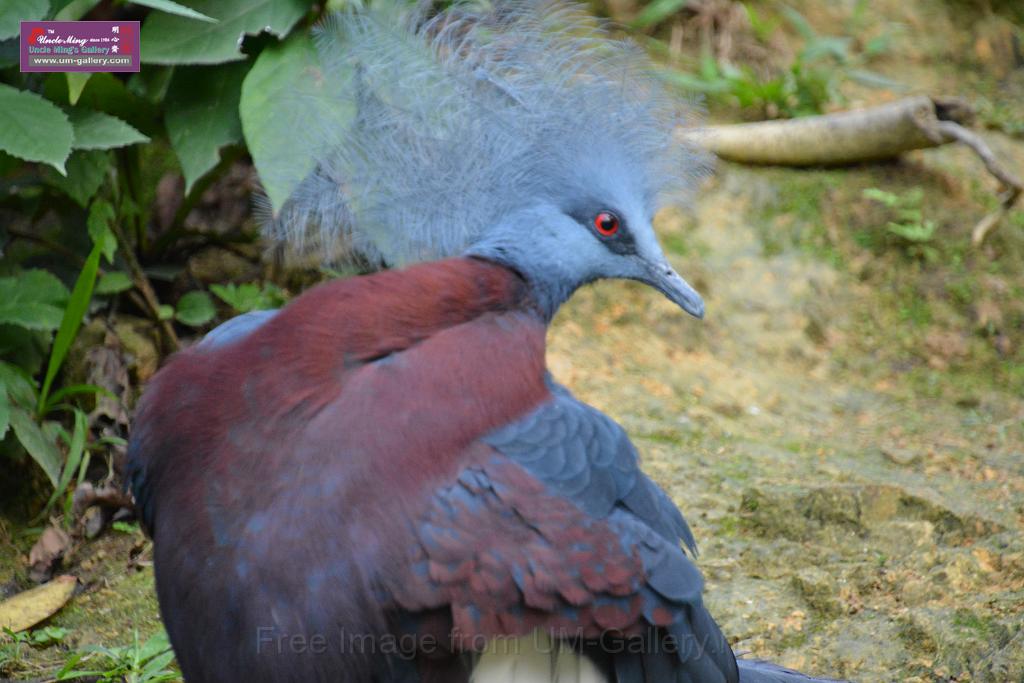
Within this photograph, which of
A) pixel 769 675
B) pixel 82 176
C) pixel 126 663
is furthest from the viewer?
pixel 82 176

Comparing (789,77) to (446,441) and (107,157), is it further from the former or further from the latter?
(446,441)

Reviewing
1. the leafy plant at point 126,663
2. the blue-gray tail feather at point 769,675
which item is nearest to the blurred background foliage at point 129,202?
the leafy plant at point 126,663

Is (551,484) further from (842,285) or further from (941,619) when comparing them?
(842,285)

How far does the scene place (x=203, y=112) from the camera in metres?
3.65

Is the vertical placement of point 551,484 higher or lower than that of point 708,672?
higher

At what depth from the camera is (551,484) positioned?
2.06 metres

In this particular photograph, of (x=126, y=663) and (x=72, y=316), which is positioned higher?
(x=72, y=316)

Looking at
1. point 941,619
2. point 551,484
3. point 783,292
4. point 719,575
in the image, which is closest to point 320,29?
point 551,484

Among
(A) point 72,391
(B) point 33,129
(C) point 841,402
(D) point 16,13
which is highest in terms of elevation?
(D) point 16,13

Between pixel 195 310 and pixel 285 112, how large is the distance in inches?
37.2

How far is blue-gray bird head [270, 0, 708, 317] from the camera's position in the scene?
2.40 m

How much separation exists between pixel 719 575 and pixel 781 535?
0.28m

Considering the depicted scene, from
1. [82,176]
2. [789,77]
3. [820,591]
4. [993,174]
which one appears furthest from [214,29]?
[993,174]

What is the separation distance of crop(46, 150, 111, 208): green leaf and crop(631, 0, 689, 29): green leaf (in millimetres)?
3227
